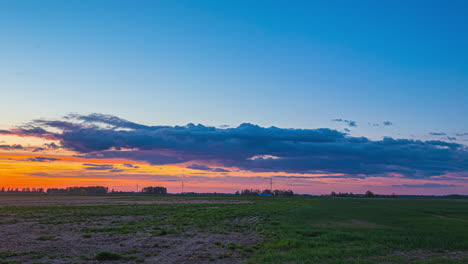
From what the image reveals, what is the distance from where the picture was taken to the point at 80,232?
96.1 feet

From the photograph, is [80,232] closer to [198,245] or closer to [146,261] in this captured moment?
[198,245]

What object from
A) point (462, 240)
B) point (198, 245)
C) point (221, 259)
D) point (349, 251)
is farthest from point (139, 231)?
point (462, 240)

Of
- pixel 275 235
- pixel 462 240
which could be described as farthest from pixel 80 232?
pixel 462 240

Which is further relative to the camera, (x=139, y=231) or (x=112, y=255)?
(x=139, y=231)

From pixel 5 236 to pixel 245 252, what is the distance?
18063 mm

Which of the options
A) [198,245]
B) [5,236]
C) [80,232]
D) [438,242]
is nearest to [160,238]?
[198,245]

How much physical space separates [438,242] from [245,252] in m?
13.6

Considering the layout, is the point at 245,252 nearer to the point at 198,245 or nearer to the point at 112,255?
the point at 198,245

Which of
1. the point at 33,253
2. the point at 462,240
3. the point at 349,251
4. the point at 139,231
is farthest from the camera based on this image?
the point at 139,231

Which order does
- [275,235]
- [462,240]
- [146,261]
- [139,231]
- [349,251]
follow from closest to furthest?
[146,261] < [349,251] < [462,240] < [275,235] < [139,231]

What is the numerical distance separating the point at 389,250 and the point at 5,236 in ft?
85.5

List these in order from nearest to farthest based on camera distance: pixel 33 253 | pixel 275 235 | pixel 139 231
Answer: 1. pixel 33 253
2. pixel 275 235
3. pixel 139 231

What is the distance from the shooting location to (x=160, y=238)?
2608cm

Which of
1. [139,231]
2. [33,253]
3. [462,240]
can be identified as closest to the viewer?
[33,253]
